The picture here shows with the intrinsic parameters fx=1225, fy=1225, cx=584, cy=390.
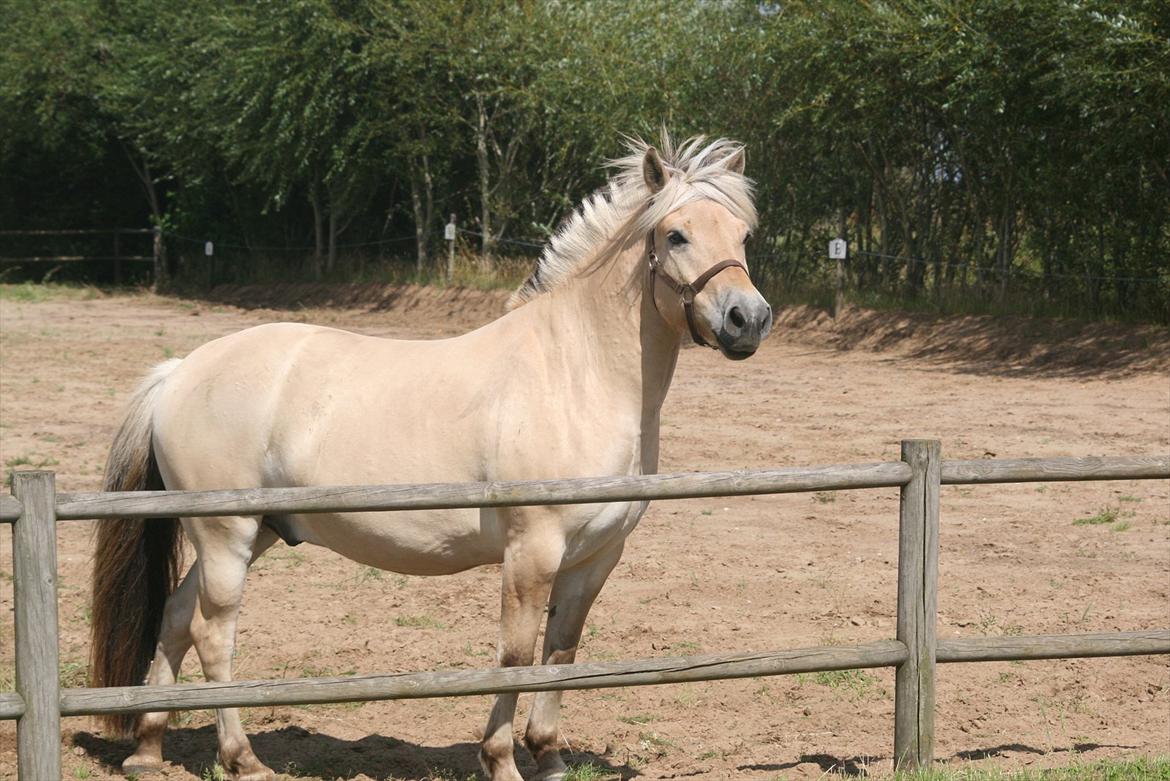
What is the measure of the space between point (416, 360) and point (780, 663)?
1.73m

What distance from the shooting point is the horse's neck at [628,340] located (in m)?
4.40

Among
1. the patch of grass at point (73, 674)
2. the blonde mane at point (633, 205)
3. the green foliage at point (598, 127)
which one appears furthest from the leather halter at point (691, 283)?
the green foliage at point (598, 127)

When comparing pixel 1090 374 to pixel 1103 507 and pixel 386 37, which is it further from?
pixel 386 37

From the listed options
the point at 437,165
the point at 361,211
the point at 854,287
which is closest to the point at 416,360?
the point at 854,287

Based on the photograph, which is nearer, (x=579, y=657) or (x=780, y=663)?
(x=780, y=663)

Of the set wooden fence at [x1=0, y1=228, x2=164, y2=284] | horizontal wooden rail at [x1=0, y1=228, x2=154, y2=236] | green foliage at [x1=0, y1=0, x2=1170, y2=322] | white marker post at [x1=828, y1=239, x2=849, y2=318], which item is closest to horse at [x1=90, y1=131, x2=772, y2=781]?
green foliage at [x1=0, y1=0, x2=1170, y2=322]

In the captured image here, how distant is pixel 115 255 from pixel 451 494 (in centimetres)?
2981

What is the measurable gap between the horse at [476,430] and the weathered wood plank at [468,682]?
292 mm

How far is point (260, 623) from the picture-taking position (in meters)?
6.19

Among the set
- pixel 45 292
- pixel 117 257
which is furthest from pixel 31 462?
pixel 117 257

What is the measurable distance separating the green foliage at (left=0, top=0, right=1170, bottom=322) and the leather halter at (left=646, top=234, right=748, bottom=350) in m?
11.6

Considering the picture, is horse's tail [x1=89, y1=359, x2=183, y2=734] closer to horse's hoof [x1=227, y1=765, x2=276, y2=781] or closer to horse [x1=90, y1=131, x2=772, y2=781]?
horse [x1=90, y1=131, x2=772, y2=781]

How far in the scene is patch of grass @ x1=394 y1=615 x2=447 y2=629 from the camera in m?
6.21

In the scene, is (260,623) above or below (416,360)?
below
